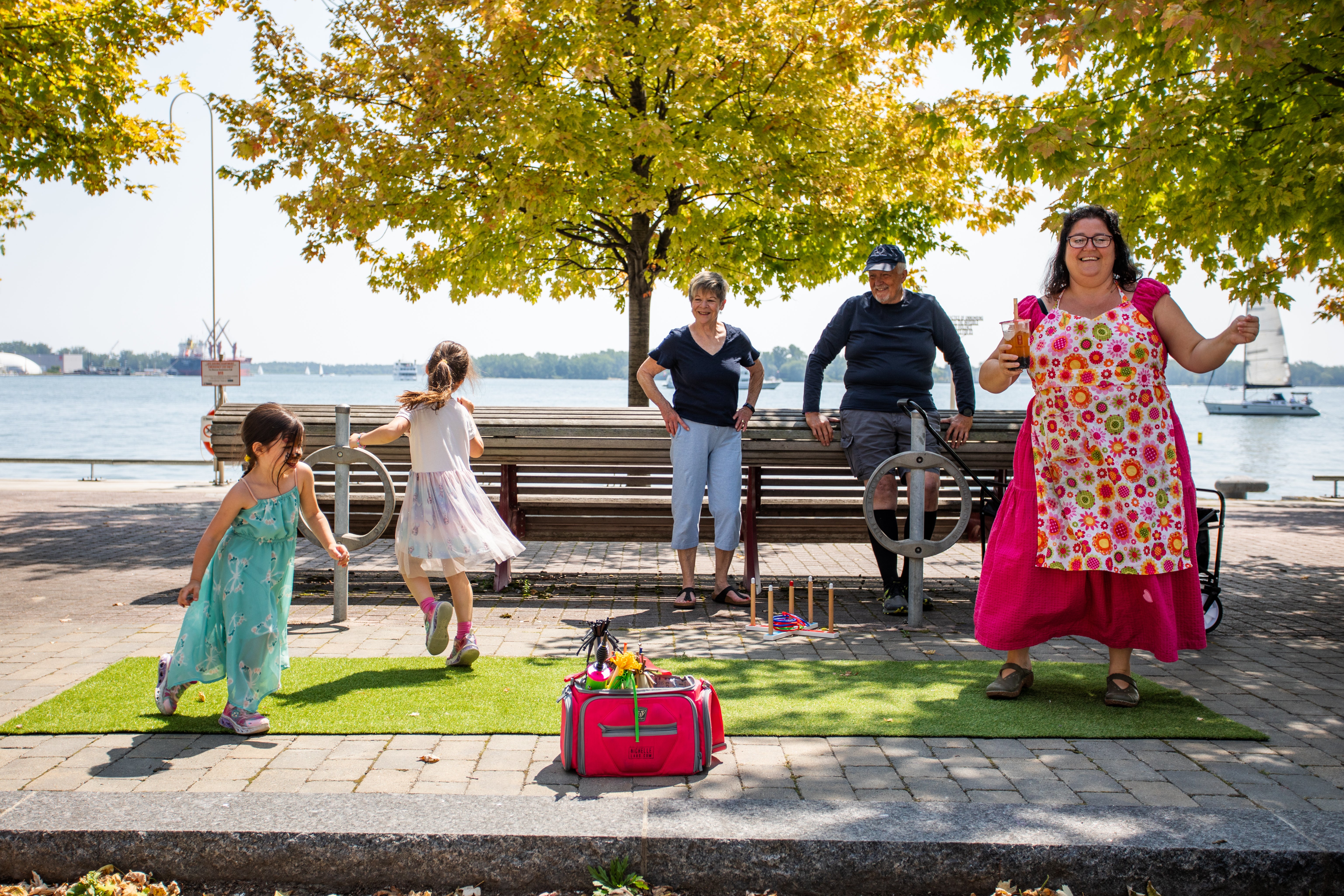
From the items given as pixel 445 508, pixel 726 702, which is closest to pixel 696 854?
pixel 726 702

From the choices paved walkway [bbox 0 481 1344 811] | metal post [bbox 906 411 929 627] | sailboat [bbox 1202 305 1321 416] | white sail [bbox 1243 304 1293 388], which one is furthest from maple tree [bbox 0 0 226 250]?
white sail [bbox 1243 304 1293 388]

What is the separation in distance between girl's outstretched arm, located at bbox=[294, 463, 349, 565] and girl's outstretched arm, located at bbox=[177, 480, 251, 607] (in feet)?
0.83

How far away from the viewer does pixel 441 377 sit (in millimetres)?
5645

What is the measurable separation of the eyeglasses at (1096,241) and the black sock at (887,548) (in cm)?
259

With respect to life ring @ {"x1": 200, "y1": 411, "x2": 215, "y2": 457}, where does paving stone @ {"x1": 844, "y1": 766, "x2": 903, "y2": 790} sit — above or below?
below

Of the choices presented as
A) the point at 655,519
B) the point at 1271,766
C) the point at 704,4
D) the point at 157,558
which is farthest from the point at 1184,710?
the point at 704,4

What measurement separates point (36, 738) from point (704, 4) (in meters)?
11.0

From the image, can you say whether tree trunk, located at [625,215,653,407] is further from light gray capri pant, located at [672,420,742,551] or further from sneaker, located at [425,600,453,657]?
sneaker, located at [425,600,453,657]

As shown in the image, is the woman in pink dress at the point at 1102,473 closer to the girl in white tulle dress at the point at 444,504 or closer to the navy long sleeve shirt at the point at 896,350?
the navy long sleeve shirt at the point at 896,350

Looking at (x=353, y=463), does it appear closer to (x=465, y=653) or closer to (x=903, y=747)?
(x=465, y=653)

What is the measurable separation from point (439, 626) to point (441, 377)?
1275 mm

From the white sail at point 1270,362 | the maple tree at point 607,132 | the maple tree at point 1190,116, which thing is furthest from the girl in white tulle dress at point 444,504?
the white sail at point 1270,362

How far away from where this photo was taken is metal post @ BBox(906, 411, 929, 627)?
267 inches

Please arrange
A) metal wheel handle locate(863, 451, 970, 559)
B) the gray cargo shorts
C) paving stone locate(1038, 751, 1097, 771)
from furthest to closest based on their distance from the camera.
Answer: the gray cargo shorts, metal wheel handle locate(863, 451, 970, 559), paving stone locate(1038, 751, 1097, 771)
